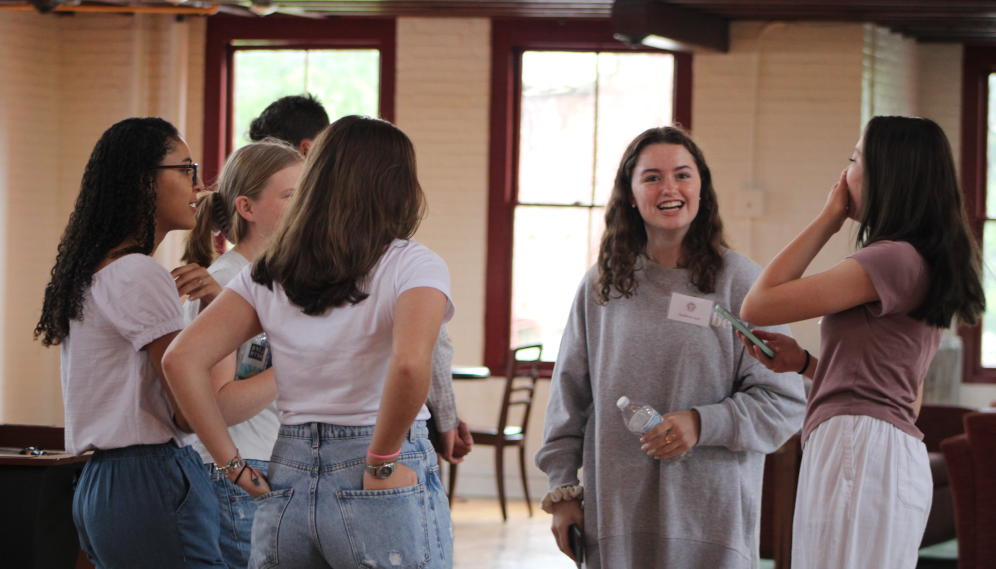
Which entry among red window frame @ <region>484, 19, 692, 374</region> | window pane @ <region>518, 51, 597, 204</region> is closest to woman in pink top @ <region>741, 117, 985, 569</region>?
red window frame @ <region>484, 19, 692, 374</region>

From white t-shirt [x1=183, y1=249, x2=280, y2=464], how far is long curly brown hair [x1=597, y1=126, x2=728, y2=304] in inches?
31.4

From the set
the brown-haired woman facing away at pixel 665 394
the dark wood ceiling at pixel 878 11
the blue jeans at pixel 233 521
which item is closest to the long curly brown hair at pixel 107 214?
the blue jeans at pixel 233 521

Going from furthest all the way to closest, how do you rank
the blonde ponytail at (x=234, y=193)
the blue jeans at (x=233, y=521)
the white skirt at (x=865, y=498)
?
the blonde ponytail at (x=234, y=193) → the blue jeans at (x=233, y=521) → the white skirt at (x=865, y=498)

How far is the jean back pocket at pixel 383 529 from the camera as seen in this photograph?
1.41 meters

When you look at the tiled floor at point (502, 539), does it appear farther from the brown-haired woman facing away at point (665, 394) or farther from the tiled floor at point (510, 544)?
the brown-haired woman facing away at point (665, 394)

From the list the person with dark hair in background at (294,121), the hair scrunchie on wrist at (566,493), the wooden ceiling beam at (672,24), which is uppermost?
the wooden ceiling beam at (672,24)

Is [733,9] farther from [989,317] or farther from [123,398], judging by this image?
[123,398]

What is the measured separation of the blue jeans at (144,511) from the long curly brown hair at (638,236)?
0.94m

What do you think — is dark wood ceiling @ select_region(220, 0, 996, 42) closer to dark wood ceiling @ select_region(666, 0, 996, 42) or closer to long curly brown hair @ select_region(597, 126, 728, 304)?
dark wood ceiling @ select_region(666, 0, 996, 42)

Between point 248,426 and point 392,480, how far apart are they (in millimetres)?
714

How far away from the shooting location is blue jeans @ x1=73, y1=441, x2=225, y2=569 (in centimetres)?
169

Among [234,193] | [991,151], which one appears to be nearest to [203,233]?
[234,193]

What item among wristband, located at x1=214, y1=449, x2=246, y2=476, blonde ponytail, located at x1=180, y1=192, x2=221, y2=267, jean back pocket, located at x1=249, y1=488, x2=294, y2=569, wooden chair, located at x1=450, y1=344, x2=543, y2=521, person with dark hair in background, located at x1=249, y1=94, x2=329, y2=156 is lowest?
wooden chair, located at x1=450, y1=344, x2=543, y2=521

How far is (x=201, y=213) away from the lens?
225 cm
